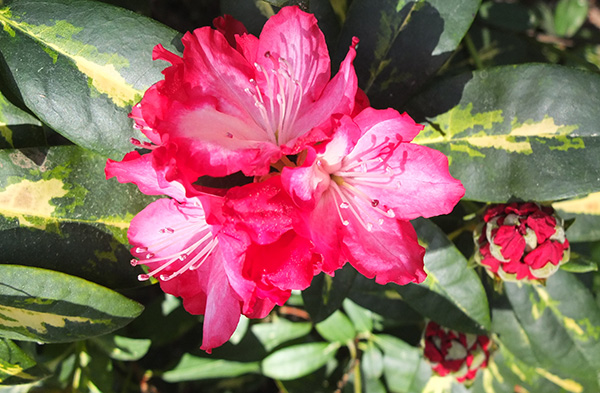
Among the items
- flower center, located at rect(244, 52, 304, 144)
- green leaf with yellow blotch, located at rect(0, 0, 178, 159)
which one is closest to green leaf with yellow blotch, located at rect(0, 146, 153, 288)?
green leaf with yellow blotch, located at rect(0, 0, 178, 159)

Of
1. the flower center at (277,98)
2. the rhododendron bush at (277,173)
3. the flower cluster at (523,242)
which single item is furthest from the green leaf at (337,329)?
the flower center at (277,98)

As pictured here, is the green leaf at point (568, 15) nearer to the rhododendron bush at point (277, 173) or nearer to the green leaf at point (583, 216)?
the green leaf at point (583, 216)

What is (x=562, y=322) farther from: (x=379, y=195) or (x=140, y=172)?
(x=140, y=172)

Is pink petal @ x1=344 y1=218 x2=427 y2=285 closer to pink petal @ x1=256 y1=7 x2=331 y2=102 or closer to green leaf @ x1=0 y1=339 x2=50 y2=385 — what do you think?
pink petal @ x1=256 y1=7 x2=331 y2=102

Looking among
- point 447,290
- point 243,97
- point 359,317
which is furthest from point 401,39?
point 359,317

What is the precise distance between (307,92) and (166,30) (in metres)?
0.34

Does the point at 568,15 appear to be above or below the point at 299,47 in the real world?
below

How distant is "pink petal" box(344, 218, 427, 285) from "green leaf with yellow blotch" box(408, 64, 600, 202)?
12.8 inches

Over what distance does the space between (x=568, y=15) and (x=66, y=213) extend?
2.46 m

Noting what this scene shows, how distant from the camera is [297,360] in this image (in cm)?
185

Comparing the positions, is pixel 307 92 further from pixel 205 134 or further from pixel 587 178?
pixel 587 178

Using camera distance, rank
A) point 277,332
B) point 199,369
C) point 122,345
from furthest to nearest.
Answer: point 277,332, point 199,369, point 122,345

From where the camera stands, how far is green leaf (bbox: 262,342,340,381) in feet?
5.97

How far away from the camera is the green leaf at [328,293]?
133 cm
